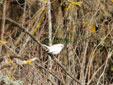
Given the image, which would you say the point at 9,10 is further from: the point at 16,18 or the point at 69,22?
the point at 69,22

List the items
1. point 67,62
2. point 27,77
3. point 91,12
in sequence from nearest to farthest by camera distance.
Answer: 1. point 27,77
2. point 67,62
3. point 91,12

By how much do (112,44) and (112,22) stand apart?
0.53 m

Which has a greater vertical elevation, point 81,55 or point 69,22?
point 69,22

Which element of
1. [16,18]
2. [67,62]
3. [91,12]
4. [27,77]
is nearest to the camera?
[27,77]

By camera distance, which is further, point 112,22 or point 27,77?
point 112,22

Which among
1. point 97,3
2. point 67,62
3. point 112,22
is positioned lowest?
point 67,62

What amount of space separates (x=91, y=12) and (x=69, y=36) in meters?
0.81

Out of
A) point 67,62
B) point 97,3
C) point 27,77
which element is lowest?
point 67,62

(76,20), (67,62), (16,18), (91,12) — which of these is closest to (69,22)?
(76,20)

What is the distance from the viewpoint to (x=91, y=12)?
5527mm

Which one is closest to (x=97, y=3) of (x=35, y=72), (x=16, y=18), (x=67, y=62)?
(x=67, y=62)

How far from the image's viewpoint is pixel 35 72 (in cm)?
330

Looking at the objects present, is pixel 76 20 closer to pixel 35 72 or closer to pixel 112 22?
pixel 112 22

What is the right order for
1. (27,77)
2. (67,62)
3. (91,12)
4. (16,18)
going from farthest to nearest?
(16,18) → (91,12) → (67,62) → (27,77)
